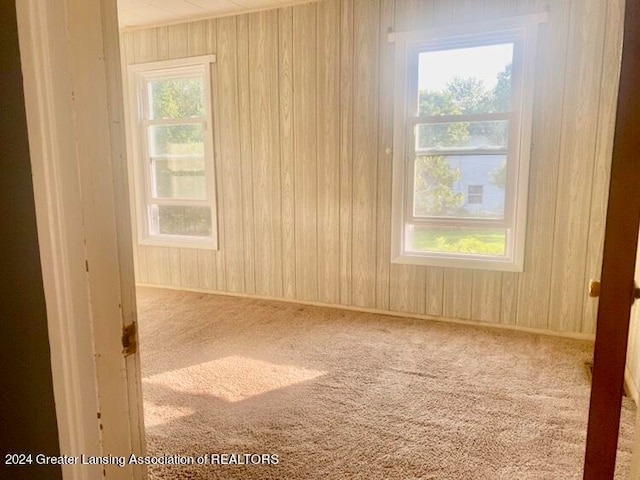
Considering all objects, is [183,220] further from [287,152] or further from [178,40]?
[178,40]

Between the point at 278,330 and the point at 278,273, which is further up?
the point at 278,273

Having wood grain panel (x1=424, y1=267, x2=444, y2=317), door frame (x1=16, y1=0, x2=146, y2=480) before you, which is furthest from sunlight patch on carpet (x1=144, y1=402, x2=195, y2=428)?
wood grain panel (x1=424, y1=267, x2=444, y2=317)

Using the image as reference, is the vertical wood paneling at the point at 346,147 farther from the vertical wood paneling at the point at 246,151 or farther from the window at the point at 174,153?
the window at the point at 174,153

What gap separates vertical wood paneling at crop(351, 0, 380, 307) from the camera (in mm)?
3166

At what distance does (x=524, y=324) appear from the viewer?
3.04 m

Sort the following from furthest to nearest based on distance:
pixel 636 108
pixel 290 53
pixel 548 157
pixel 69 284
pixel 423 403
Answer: pixel 290 53, pixel 548 157, pixel 423 403, pixel 636 108, pixel 69 284

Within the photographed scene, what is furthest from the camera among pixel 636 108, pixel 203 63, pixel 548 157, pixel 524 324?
pixel 203 63

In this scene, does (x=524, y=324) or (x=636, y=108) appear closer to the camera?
(x=636, y=108)

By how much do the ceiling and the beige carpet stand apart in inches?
99.5

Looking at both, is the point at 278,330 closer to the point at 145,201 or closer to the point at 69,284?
the point at 145,201

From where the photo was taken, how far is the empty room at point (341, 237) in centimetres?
71

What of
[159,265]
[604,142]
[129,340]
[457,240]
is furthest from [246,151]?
[129,340]

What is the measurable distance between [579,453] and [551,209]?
167 cm

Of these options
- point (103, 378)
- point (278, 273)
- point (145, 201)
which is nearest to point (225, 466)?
point (103, 378)
